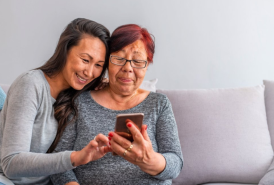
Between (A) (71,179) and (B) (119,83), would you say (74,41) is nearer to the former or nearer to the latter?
(B) (119,83)

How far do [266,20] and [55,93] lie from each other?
67.9 inches

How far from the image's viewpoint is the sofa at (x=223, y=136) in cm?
184

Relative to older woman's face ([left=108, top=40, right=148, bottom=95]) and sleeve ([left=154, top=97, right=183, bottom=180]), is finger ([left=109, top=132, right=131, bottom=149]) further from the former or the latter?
older woman's face ([left=108, top=40, right=148, bottom=95])

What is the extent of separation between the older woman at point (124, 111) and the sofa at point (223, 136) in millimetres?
360

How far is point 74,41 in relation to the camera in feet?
4.84

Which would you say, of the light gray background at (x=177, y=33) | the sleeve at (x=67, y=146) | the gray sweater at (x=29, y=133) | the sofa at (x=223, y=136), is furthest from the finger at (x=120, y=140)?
the light gray background at (x=177, y=33)

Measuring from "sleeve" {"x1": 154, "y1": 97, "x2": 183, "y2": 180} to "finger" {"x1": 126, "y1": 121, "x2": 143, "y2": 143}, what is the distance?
27 centimetres

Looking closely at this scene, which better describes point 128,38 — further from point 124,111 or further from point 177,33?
point 177,33

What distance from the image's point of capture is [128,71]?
152 cm

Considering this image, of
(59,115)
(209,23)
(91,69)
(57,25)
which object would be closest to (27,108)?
(59,115)

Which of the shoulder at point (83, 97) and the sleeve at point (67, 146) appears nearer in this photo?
the sleeve at point (67, 146)

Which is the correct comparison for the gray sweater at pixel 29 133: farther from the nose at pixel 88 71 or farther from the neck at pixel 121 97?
the neck at pixel 121 97

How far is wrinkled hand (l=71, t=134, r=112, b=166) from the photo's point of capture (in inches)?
46.8

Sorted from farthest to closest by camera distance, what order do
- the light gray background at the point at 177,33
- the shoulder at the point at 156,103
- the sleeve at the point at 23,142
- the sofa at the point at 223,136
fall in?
the light gray background at the point at 177,33 < the sofa at the point at 223,136 < the shoulder at the point at 156,103 < the sleeve at the point at 23,142
